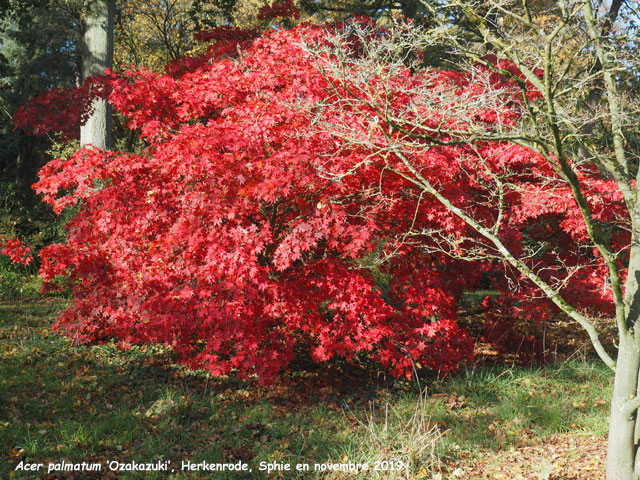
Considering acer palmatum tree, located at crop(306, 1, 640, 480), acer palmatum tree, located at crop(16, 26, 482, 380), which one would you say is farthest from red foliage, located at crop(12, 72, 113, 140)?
acer palmatum tree, located at crop(306, 1, 640, 480)

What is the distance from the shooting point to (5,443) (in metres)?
4.11

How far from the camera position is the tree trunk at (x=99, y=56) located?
9.27 metres

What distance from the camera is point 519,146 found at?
5555 mm

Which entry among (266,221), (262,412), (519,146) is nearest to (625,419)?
(519,146)

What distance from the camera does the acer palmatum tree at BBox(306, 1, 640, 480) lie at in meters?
3.69

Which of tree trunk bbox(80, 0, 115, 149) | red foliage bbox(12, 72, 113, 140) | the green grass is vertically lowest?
the green grass

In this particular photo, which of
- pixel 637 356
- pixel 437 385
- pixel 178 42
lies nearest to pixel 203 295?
pixel 437 385

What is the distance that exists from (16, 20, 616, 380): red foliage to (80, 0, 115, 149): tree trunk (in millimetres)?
3617

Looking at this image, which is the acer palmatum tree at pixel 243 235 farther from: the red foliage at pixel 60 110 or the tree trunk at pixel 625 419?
the tree trunk at pixel 625 419

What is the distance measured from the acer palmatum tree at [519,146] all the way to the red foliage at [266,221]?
0.07 m

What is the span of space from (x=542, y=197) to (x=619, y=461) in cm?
276

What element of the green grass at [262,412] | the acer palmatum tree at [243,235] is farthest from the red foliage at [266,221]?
the green grass at [262,412]

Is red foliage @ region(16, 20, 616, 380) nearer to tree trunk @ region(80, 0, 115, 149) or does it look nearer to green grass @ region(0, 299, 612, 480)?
green grass @ region(0, 299, 612, 480)

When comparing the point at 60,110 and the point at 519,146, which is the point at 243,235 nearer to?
the point at 519,146
